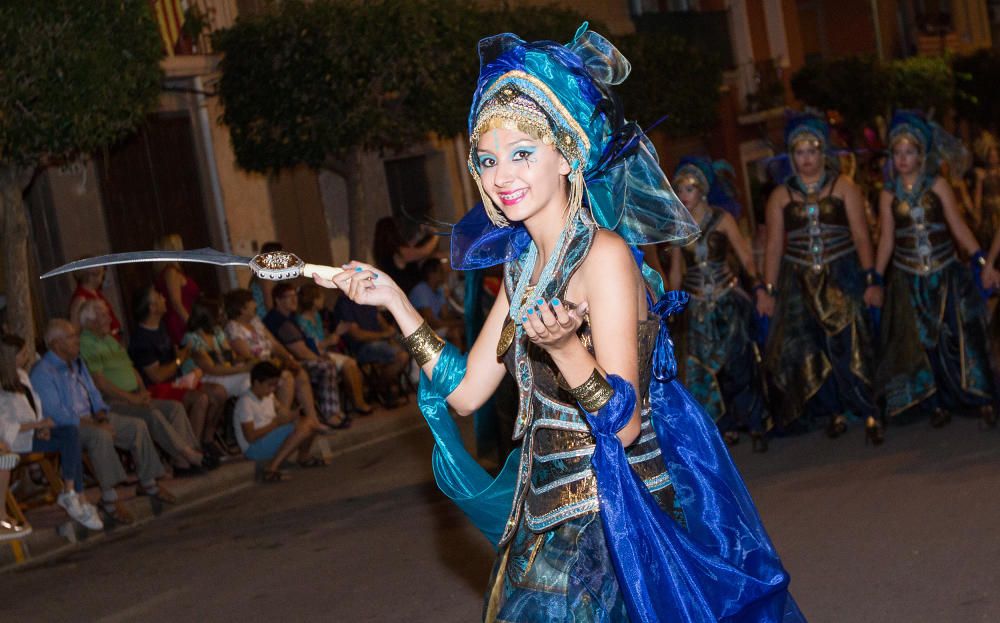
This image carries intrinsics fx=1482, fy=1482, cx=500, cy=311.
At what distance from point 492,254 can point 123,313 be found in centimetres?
1354

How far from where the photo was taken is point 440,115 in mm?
16688

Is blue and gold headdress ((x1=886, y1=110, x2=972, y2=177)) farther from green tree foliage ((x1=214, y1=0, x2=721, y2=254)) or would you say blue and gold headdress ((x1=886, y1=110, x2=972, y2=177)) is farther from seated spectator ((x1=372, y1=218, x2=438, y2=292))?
green tree foliage ((x1=214, y1=0, x2=721, y2=254))

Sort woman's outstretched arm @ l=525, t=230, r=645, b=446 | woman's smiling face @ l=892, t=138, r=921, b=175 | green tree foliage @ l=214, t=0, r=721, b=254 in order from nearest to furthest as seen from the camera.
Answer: woman's outstretched arm @ l=525, t=230, r=645, b=446 → woman's smiling face @ l=892, t=138, r=921, b=175 → green tree foliage @ l=214, t=0, r=721, b=254

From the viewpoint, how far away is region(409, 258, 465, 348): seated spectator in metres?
15.3

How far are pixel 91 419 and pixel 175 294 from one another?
9.78 feet

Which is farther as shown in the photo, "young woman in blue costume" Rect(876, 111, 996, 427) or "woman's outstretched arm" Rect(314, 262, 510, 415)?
"young woman in blue costume" Rect(876, 111, 996, 427)

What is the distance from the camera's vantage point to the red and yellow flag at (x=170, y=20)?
1858cm

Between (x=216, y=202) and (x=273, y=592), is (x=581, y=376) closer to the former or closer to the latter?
(x=273, y=592)

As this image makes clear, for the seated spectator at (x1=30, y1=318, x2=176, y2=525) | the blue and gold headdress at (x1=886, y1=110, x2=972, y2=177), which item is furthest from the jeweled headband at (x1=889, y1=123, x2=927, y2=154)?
the seated spectator at (x1=30, y1=318, x2=176, y2=525)

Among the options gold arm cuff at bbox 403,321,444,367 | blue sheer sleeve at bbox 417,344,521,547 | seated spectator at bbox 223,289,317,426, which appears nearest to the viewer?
gold arm cuff at bbox 403,321,444,367

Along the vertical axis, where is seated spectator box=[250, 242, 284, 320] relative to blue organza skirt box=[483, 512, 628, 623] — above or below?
above

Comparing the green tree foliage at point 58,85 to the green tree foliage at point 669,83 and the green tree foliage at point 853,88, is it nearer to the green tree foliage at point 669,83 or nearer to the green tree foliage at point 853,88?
the green tree foliage at point 669,83

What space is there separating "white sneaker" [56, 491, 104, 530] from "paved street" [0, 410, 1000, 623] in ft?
0.87

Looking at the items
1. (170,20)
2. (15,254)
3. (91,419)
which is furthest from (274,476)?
(170,20)
